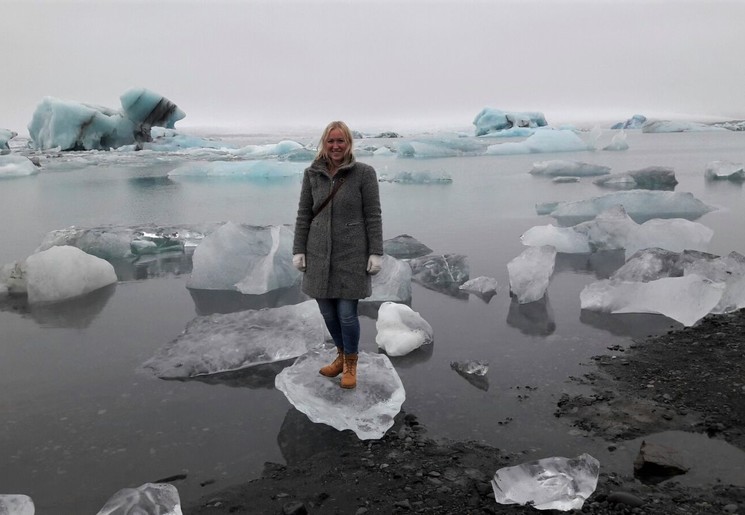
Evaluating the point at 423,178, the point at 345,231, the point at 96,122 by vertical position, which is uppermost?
the point at 96,122

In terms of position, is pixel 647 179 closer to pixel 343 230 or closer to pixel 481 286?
pixel 481 286

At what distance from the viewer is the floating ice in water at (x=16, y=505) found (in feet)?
6.02

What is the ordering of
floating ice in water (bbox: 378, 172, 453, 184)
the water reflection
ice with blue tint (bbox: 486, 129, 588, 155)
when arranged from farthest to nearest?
ice with blue tint (bbox: 486, 129, 588, 155)
floating ice in water (bbox: 378, 172, 453, 184)
the water reflection

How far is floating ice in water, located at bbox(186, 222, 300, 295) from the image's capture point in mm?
4750

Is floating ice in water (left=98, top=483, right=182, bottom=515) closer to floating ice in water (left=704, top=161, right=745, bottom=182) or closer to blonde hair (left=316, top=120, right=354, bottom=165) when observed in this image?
blonde hair (left=316, top=120, right=354, bottom=165)

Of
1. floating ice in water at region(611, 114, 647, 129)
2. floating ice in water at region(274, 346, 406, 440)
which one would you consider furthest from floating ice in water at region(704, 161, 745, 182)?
floating ice in water at region(611, 114, 647, 129)

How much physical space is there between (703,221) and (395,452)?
653 centimetres

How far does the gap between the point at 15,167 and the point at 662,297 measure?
56.8 ft

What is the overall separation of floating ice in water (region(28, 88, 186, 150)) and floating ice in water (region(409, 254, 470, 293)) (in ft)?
77.1

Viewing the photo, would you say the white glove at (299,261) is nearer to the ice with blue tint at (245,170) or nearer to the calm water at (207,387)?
the calm water at (207,387)

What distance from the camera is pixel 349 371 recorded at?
2701mm

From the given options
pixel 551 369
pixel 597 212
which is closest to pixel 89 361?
pixel 551 369

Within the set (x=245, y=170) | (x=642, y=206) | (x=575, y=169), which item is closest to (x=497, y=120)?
(x=575, y=169)

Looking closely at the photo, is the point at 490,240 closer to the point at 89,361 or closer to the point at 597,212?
the point at 597,212
